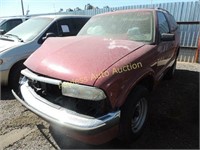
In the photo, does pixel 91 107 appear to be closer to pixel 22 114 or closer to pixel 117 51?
pixel 117 51

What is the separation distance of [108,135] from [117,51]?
109 centimetres

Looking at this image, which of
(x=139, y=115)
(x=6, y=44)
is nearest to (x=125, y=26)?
(x=139, y=115)

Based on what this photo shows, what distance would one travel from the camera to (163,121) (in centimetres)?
337

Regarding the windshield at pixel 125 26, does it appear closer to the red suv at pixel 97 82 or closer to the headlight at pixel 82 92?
the red suv at pixel 97 82

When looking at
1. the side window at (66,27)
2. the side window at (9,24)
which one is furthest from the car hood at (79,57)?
the side window at (9,24)

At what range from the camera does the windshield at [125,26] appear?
3311mm

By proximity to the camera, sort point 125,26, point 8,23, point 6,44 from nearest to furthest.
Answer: point 125,26 → point 6,44 → point 8,23

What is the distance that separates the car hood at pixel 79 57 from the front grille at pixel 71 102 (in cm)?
→ 25

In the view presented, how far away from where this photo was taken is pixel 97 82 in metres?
2.15

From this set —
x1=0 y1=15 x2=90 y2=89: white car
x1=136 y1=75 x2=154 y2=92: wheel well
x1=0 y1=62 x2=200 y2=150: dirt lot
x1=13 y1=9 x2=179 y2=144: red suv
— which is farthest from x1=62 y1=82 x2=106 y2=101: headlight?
x1=0 y1=15 x2=90 y2=89: white car

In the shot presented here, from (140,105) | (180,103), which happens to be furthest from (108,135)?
(180,103)

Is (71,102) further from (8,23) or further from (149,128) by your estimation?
(8,23)

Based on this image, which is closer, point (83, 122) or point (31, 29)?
point (83, 122)

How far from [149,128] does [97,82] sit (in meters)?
1.50
